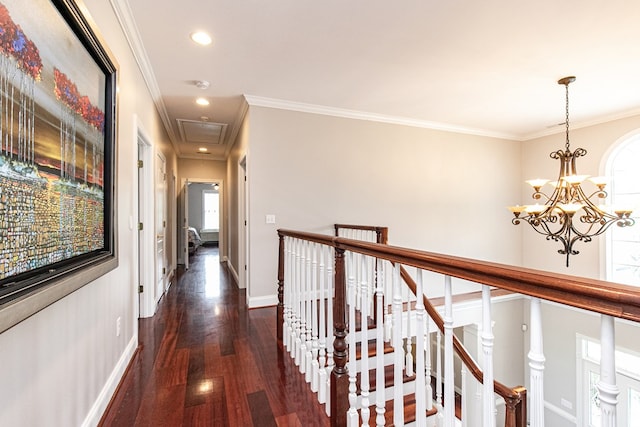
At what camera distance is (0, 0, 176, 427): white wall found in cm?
98

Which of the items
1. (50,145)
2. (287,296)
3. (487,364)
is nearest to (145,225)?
(287,296)

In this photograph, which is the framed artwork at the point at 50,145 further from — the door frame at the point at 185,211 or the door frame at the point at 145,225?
the door frame at the point at 185,211

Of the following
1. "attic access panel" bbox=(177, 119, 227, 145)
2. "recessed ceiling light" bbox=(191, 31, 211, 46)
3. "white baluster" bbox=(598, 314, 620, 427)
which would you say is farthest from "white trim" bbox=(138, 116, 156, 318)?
"white baluster" bbox=(598, 314, 620, 427)

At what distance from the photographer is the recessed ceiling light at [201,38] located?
232cm

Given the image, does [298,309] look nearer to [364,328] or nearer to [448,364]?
[364,328]

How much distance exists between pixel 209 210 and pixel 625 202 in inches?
436

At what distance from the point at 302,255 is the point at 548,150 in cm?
523

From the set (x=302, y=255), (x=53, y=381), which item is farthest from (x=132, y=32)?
(x=53, y=381)

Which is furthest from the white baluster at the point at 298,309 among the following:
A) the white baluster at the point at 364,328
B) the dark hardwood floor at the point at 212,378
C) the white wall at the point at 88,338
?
the white wall at the point at 88,338

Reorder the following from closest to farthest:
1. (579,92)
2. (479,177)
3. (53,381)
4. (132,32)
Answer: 1. (53,381)
2. (132,32)
3. (579,92)
4. (479,177)

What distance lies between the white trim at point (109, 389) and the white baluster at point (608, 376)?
201 centimetres

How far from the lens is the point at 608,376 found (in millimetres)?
553

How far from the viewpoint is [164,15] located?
6.93 ft

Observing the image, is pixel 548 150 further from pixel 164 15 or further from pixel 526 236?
pixel 164 15
